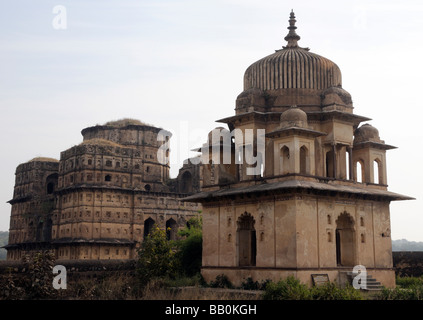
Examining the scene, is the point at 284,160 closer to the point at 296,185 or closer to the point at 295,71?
the point at 296,185

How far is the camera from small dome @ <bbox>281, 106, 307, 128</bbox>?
70.9 feet

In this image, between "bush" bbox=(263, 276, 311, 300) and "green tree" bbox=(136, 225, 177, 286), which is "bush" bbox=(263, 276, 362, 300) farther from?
"green tree" bbox=(136, 225, 177, 286)

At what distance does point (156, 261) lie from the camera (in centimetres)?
2606

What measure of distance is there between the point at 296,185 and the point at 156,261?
9210mm

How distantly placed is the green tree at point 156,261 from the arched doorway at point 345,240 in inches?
318

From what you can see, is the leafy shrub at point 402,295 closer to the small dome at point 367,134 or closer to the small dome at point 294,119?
the small dome at point 294,119

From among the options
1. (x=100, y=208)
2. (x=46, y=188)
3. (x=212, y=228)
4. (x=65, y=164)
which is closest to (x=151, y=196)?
(x=100, y=208)

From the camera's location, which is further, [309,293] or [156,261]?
[156,261]

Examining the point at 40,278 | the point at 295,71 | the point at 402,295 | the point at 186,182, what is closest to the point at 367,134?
the point at 295,71

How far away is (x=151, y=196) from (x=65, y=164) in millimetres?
8651

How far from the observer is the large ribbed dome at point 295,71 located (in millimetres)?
24734

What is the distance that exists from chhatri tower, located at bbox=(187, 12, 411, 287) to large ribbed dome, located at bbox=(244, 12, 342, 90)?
0.15 ft

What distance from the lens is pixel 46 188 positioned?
56.5m
